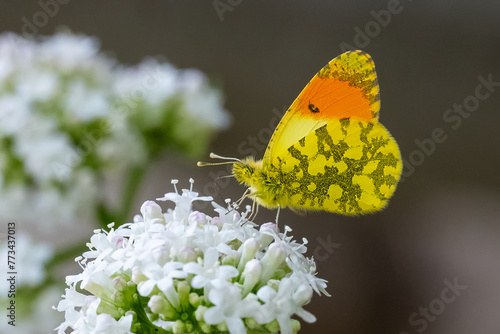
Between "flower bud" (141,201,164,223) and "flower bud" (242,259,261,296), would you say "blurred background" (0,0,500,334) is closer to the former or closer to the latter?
"flower bud" (141,201,164,223)

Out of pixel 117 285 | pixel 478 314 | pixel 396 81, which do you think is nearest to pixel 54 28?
pixel 396 81

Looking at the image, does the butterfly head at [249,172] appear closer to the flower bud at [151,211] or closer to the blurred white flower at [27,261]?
the flower bud at [151,211]

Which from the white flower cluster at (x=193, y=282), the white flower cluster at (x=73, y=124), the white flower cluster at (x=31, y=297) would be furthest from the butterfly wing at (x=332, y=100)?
the white flower cluster at (x=31, y=297)

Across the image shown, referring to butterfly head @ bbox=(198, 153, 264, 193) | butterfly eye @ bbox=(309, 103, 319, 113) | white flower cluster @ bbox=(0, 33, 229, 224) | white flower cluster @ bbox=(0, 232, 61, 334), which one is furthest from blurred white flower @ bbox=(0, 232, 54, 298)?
butterfly eye @ bbox=(309, 103, 319, 113)

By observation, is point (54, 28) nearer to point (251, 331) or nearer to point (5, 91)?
point (5, 91)

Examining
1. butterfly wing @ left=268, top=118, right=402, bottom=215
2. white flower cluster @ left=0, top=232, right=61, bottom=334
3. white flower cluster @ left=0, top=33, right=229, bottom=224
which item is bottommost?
butterfly wing @ left=268, top=118, right=402, bottom=215

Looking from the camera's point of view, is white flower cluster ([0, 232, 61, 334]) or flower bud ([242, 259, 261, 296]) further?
white flower cluster ([0, 232, 61, 334])

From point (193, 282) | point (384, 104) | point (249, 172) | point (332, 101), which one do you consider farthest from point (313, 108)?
point (384, 104)
